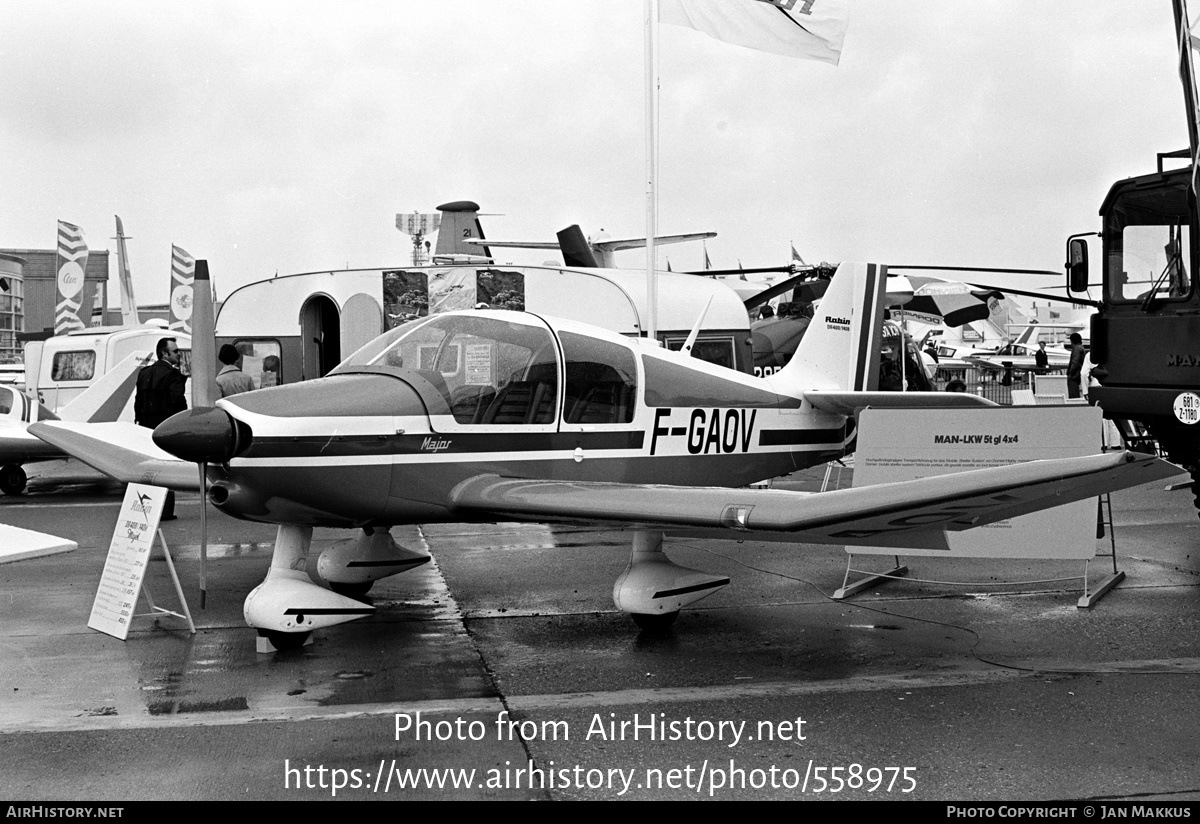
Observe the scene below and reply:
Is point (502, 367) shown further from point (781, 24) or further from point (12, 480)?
point (12, 480)

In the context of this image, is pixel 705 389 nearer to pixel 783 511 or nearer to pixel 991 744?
pixel 783 511

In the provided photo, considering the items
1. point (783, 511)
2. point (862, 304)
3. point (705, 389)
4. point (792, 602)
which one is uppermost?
point (862, 304)

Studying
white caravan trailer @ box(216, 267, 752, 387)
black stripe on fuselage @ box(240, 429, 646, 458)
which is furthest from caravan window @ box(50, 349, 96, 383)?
black stripe on fuselage @ box(240, 429, 646, 458)

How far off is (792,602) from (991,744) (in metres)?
2.89

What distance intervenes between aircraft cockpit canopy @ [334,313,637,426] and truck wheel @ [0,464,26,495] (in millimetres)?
8966

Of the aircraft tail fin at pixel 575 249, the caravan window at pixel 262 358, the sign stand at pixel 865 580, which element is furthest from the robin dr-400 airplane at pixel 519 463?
the aircraft tail fin at pixel 575 249

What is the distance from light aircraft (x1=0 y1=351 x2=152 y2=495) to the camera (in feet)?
42.3

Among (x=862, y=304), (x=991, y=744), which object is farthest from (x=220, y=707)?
(x=862, y=304)

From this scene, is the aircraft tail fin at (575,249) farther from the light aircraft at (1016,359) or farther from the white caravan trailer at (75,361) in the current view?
the light aircraft at (1016,359)

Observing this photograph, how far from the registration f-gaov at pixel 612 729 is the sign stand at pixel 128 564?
2.31m

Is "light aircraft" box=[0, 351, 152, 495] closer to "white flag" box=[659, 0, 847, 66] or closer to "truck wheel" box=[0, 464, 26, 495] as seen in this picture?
"truck wheel" box=[0, 464, 26, 495]

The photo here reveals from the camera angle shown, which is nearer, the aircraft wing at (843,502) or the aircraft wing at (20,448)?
the aircraft wing at (843,502)

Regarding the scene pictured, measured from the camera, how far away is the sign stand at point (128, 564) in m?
6.18
